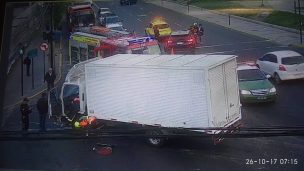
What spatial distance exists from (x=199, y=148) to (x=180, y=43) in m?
1.38

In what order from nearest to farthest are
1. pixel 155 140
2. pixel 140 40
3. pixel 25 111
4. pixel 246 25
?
1. pixel 155 140
2. pixel 25 111
3. pixel 140 40
4. pixel 246 25

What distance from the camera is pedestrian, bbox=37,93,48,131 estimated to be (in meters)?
5.93

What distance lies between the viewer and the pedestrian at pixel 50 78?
6.00 meters

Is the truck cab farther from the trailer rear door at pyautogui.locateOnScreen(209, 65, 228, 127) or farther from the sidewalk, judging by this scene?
the trailer rear door at pyautogui.locateOnScreen(209, 65, 228, 127)

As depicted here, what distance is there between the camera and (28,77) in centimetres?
604

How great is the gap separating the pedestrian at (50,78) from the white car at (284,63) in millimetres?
2682

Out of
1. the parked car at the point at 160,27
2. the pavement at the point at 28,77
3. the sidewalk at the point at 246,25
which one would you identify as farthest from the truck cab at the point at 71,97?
the sidewalk at the point at 246,25

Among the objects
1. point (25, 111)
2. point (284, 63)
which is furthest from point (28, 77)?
point (284, 63)

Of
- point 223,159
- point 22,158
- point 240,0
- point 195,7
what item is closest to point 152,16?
point 195,7

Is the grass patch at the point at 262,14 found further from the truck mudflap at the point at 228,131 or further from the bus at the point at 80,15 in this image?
the bus at the point at 80,15

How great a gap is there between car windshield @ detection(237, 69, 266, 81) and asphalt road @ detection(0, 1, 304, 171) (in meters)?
0.18

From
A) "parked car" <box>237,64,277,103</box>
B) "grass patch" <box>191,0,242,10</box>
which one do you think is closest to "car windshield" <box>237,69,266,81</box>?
"parked car" <box>237,64,277,103</box>

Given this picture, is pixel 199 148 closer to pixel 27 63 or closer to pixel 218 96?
pixel 218 96

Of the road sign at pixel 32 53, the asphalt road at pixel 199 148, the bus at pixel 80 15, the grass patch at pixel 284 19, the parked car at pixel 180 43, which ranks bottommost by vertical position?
the asphalt road at pixel 199 148
